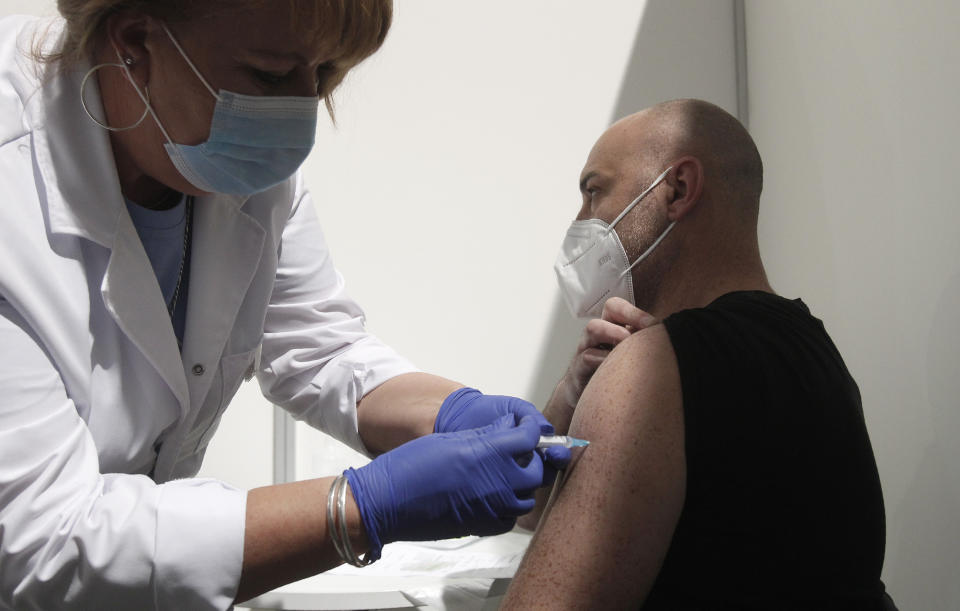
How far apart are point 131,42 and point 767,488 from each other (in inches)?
42.7

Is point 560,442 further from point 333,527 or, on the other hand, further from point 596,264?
point 596,264

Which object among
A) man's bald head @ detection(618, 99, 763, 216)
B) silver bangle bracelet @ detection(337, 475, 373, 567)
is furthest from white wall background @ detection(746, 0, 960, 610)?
silver bangle bracelet @ detection(337, 475, 373, 567)

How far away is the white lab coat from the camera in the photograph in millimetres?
1020

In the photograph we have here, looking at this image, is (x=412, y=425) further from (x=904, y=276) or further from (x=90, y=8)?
(x=904, y=276)

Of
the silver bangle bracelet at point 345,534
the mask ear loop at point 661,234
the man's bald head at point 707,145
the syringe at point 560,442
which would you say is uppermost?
the man's bald head at point 707,145

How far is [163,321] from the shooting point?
1.29m

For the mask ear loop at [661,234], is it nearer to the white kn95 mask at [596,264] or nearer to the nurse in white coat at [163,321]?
the white kn95 mask at [596,264]

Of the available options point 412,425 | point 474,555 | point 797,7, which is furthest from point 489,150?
point 412,425

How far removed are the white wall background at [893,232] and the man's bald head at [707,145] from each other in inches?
17.7

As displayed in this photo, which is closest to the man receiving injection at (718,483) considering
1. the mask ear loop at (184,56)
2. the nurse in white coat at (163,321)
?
the nurse in white coat at (163,321)

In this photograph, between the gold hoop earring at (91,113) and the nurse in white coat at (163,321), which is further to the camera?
the gold hoop earring at (91,113)

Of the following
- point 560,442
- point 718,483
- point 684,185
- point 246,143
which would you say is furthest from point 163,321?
point 684,185

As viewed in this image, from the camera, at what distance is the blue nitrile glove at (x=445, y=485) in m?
1.09

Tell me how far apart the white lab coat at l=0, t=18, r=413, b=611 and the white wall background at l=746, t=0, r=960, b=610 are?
118 cm
